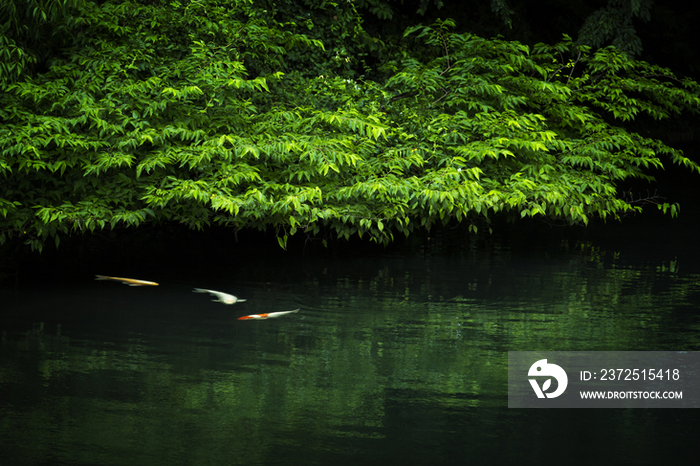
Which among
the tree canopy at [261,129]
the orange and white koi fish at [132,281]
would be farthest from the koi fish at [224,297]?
the tree canopy at [261,129]

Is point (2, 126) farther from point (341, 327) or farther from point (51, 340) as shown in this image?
point (341, 327)

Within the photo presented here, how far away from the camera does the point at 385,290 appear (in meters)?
10.3

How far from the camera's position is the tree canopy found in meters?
10.2

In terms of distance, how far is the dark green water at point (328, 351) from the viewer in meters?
5.53

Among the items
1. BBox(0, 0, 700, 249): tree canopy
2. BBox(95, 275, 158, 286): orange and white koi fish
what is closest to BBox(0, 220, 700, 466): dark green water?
BBox(95, 275, 158, 286): orange and white koi fish

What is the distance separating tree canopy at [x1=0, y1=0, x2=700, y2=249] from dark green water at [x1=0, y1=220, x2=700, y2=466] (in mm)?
897

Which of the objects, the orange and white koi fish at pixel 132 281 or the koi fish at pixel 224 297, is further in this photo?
the orange and white koi fish at pixel 132 281

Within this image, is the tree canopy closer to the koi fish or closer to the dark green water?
the dark green water

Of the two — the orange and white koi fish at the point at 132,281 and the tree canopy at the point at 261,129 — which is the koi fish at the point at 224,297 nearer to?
the orange and white koi fish at the point at 132,281

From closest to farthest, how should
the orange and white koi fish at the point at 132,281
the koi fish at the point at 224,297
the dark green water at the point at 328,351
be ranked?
the dark green water at the point at 328,351, the koi fish at the point at 224,297, the orange and white koi fish at the point at 132,281

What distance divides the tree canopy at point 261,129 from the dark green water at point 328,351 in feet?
2.94

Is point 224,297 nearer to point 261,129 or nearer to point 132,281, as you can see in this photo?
point 132,281

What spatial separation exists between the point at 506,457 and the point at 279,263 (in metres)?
7.30

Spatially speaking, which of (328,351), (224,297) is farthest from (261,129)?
(328,351)
